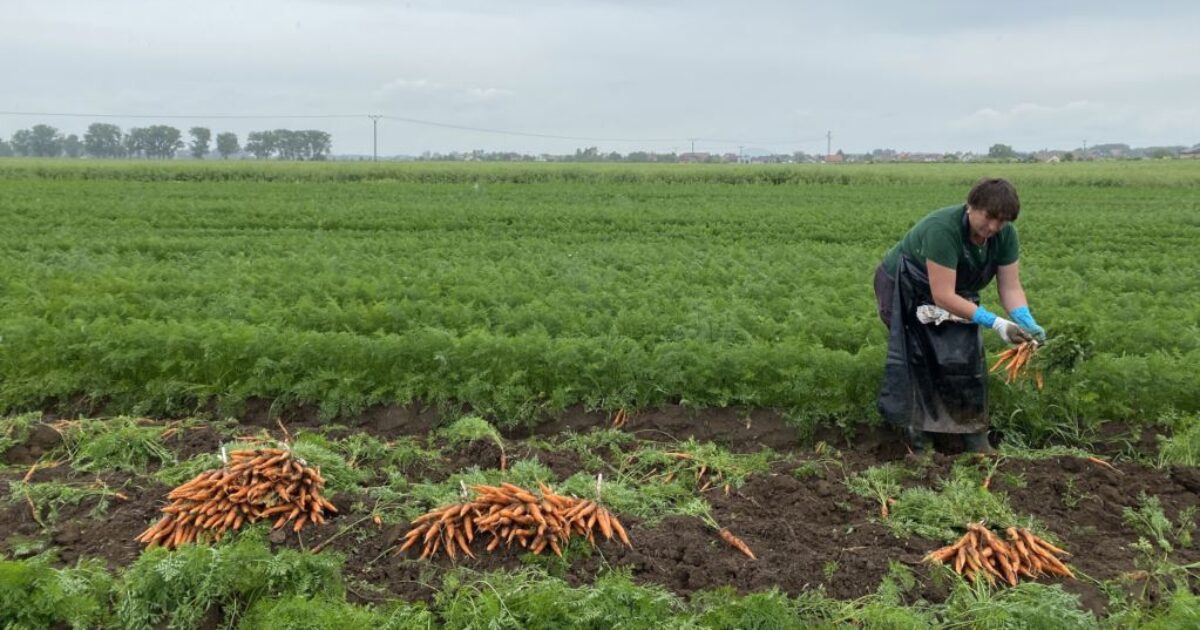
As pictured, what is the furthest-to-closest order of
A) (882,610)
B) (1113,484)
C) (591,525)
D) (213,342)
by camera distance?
1. (213,342)
2. (1113,484)
3. (591,525)
4. (882,610)

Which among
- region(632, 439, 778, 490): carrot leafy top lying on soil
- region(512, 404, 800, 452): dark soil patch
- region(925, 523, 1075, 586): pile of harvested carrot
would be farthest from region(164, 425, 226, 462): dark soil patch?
region(925, 523, 1075, 586): pile of harvested carrot

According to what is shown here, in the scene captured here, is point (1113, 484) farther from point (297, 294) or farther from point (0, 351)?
point (0, 351)

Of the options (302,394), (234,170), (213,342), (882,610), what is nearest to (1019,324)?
(882,610)

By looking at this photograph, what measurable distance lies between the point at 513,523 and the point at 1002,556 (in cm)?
234

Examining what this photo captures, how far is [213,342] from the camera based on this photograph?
7355mm

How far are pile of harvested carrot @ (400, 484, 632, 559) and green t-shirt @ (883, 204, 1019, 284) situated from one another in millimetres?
2640

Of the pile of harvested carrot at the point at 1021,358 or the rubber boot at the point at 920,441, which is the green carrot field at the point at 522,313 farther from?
the rubber boot at the point at 920,441

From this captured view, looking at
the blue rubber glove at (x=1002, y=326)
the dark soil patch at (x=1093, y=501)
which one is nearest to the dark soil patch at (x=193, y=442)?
the blue rubber glove at (x=1002, y=326)

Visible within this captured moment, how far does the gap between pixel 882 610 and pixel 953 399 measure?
2.53m

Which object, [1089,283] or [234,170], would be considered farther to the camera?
[234,170]

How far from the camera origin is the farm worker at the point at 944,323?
552 centimetres

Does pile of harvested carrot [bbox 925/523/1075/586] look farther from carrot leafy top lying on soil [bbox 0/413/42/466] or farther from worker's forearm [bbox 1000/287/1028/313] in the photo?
carrot leafy top lying on soil [bbox 0/413/42/466]

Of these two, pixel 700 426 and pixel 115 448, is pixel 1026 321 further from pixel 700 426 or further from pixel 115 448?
pixel 115 448

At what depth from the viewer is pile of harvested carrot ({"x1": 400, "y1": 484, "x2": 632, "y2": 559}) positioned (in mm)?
4336
